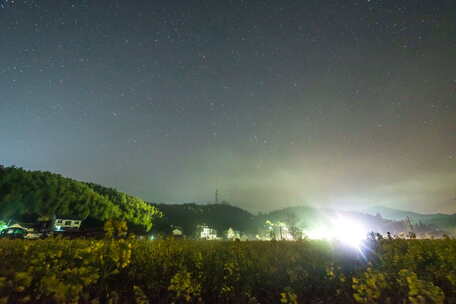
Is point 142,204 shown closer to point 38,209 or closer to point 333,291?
point 38,209

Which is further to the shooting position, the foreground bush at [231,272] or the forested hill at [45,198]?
the forested hill at [45,198]

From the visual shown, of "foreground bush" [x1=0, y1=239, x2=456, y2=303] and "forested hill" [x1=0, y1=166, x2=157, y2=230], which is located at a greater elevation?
"forested hill" [x1=0, y1=166, x2=157, y2=230]

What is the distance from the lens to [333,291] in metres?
5.67

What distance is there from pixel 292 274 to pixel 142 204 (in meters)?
64.2

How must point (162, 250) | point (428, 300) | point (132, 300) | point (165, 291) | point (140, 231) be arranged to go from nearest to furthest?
point (428, 300) → point (132, 300) → point (165, 291) → point (162, 250) → point (140, 231)

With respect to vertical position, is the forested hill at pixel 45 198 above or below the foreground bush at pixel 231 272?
above

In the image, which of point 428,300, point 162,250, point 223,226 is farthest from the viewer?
point 223,226

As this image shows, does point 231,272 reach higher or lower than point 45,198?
lower

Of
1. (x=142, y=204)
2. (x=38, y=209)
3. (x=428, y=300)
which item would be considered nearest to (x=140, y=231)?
(x=142, y=204)

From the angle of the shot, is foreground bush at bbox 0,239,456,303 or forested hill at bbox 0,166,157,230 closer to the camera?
foreground bush at bbox 0,239,456,303

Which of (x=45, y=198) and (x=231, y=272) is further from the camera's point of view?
(x=45, y=198)

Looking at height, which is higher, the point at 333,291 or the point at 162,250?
the point at 162,250

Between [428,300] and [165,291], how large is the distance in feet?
16.1

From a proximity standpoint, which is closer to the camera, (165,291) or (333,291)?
(165,291)
